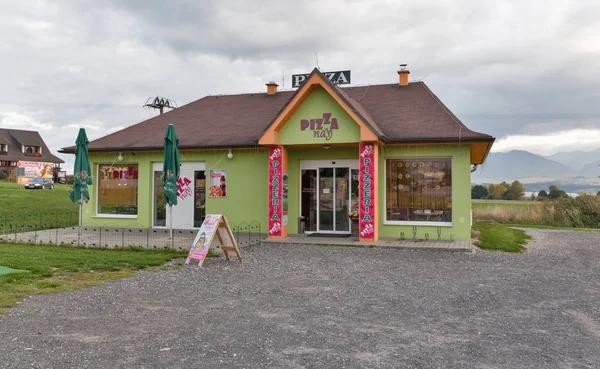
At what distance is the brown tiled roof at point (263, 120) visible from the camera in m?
14.3

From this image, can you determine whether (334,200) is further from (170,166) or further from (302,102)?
(170,166)

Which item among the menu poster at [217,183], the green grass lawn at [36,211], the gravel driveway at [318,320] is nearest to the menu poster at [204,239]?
the gravel driveway at [318,320]

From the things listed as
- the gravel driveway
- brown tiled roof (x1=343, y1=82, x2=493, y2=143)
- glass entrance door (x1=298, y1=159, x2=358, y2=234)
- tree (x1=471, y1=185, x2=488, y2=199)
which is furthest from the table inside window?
tree (x1=471, y1=185, x2=488, y2=199)

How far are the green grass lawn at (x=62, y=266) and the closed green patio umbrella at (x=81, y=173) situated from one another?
104 inches

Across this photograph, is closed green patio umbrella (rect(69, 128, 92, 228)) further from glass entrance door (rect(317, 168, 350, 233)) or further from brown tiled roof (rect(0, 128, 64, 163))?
brown tiled roof (rect(0, 128, 64, 163))

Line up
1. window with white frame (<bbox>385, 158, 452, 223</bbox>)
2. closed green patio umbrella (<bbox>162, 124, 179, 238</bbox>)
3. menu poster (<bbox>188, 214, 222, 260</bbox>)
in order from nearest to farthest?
menu poster (<bbox>188, 214, 222, 260</bbox>)
closed green patio umbrella (<bbox>162, 124, 179, 238</bbox>)
window with white frame (<bbox>385, 158, 452, 223</bbox>)

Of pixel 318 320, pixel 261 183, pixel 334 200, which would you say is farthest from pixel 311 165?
pixel 318 320

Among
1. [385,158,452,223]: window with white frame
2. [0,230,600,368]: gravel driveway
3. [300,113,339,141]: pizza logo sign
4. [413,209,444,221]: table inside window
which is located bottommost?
[0,230,600,368]: gravel driveway

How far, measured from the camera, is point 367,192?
13688 millimetres

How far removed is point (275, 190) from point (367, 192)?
2942 mm

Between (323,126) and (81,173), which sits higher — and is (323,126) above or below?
above

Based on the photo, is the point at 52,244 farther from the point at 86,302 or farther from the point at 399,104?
the point at 399,104

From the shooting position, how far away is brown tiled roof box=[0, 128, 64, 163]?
58.0m

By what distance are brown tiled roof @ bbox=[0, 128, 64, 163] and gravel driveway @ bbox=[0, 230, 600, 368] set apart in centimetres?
5959
